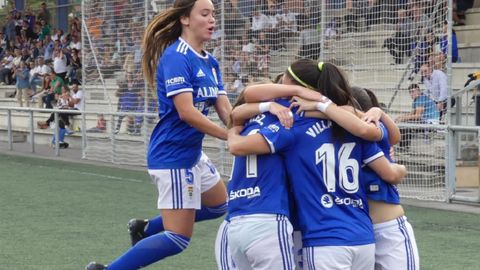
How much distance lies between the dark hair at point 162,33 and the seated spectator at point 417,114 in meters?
7.09

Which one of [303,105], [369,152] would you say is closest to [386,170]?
[369,152]

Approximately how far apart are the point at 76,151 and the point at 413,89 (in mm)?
9185

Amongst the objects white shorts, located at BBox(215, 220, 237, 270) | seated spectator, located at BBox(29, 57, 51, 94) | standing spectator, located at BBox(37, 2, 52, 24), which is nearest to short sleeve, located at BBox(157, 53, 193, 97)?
white shorts, located at BBox(215, 220, 237, 270)

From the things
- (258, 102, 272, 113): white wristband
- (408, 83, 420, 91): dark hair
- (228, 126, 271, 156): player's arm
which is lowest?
(408, 83, 420, 91): dark hair

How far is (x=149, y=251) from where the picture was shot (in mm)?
5996

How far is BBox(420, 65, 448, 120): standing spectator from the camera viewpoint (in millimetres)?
12586

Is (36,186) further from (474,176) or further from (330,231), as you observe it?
(330,231)

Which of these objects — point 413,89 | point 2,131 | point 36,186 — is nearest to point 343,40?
point 413,89

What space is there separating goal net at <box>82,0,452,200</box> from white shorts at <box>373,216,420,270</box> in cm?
817

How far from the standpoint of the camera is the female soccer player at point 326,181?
417 centimetres

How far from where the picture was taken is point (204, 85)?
6129mm

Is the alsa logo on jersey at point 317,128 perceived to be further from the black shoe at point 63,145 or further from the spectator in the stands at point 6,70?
the spectator in the stands at point 6,70

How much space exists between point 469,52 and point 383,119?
14.1 m

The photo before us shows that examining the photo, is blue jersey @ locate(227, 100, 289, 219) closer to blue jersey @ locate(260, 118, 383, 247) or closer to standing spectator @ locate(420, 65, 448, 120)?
blue jersey @ locate(260, 118, 383, 247)
